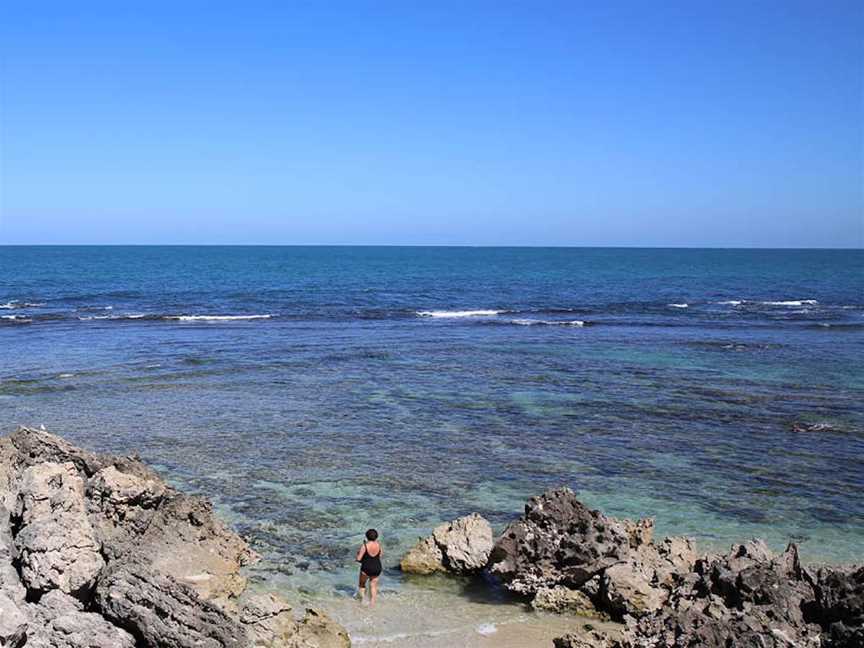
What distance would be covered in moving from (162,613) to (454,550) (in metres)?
5.43

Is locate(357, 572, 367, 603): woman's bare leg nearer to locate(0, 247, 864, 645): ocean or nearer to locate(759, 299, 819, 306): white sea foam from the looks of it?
→ locate(0, 247, 864, 645): ocean

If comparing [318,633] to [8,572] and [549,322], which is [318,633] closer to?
[8,572]

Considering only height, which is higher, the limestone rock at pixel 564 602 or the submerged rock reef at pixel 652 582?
the submerged rock reef at pixel 652 582

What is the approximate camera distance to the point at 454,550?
12961mm

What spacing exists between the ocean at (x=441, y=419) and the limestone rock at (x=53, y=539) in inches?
150

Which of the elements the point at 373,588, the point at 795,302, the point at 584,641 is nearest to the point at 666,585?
the point at 584,641

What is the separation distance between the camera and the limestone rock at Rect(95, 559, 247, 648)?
8578 millimetres

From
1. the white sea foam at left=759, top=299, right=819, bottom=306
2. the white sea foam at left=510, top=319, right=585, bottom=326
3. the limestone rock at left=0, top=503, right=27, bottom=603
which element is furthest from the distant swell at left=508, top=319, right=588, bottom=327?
the limestone rock at left=0, top=503, right=27, bottom=603

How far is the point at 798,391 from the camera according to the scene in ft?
95.6

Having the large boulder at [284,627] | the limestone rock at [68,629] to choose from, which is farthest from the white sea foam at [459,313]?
the limestone rock at [68,629]

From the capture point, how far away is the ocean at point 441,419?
15453mm

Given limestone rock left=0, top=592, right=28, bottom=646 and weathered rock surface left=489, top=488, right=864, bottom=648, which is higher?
limestone rock left=0, top=592, right=28, bottom=646

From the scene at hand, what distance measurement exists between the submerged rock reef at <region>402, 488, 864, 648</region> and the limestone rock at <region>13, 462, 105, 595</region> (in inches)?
213

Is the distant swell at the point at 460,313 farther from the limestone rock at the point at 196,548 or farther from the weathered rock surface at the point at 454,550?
the limestone rock at the point at 196,548
